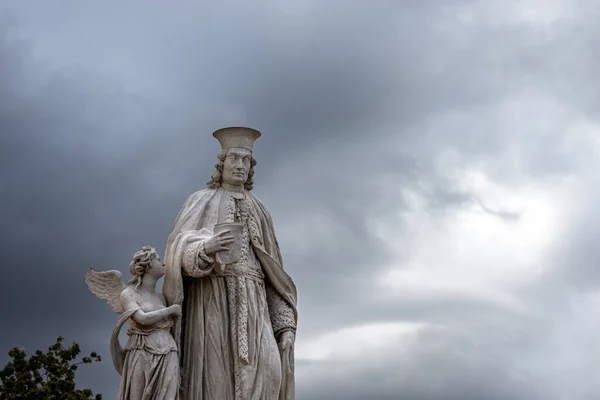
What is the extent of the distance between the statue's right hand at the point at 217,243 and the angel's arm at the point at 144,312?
78 cm

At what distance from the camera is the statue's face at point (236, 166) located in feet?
50.6

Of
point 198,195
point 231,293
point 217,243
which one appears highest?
point 198,195

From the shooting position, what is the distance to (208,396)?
1460 cm

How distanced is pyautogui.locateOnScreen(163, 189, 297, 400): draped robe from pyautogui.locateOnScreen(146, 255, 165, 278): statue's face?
0.22 ft

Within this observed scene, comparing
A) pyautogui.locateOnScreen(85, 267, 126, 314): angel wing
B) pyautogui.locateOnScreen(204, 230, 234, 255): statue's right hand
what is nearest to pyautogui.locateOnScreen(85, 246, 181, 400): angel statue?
pyautogui.locateOnScreen(85, 267, 126, 314): angel wing

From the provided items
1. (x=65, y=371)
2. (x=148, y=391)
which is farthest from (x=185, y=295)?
(x=65, y=371)

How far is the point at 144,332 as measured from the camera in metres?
14.4

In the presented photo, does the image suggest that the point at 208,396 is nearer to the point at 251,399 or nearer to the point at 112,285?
the point at 251,399

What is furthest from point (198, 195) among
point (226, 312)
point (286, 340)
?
point (286, 340)

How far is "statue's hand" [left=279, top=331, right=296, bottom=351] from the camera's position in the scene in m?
15.1

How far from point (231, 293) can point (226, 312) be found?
0.24 metres

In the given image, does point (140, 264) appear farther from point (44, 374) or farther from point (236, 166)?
point (44, 374)

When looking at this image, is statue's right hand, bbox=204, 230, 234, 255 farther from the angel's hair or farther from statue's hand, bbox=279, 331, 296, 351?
statue's hand, bbox=279, 331, 296, 351

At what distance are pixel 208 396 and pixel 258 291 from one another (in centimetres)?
147
